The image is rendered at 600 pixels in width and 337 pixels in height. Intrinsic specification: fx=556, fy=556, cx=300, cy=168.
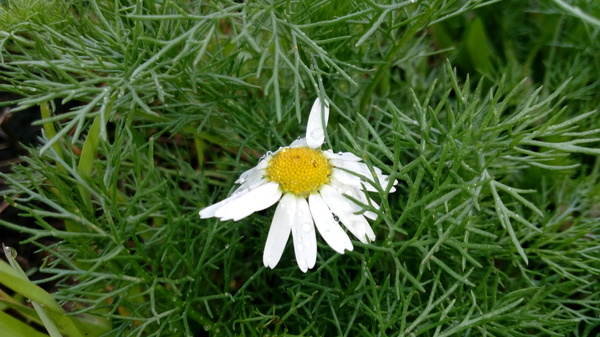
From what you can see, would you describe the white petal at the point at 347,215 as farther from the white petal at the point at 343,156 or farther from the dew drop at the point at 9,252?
the dew drop at the point at 9,252

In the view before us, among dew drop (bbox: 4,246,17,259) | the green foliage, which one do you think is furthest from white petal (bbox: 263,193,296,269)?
dew drop (bbox: 4,246,17,259)

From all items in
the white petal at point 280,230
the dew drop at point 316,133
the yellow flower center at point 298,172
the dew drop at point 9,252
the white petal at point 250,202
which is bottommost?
the dew drop at point 9,252

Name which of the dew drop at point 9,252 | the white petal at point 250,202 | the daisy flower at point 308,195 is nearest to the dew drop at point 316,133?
the daisy flower at point 308,195

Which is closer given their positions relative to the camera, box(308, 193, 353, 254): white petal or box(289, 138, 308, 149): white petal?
box(308, 193, 353, 254): white petal

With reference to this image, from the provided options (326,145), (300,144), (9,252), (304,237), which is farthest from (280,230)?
(9,252)

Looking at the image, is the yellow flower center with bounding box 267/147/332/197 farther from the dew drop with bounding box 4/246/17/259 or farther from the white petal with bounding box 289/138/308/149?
the dew drop with bounding box 4/246/17/259

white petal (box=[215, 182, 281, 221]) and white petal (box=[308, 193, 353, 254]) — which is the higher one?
white petal (box=[215, 182, 281, 221])

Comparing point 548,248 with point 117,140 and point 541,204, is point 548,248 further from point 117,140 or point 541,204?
point 117,140

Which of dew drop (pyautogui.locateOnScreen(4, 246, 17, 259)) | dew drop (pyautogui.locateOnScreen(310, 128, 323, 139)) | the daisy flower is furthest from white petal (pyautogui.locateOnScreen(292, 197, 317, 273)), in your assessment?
dew drop (pyautogui.locateOnScreen(4, 246, 17, 259))

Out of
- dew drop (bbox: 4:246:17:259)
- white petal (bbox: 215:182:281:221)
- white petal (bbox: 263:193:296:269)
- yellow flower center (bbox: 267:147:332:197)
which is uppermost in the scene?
yellow flower center (bbox: 267:147:332:197)
